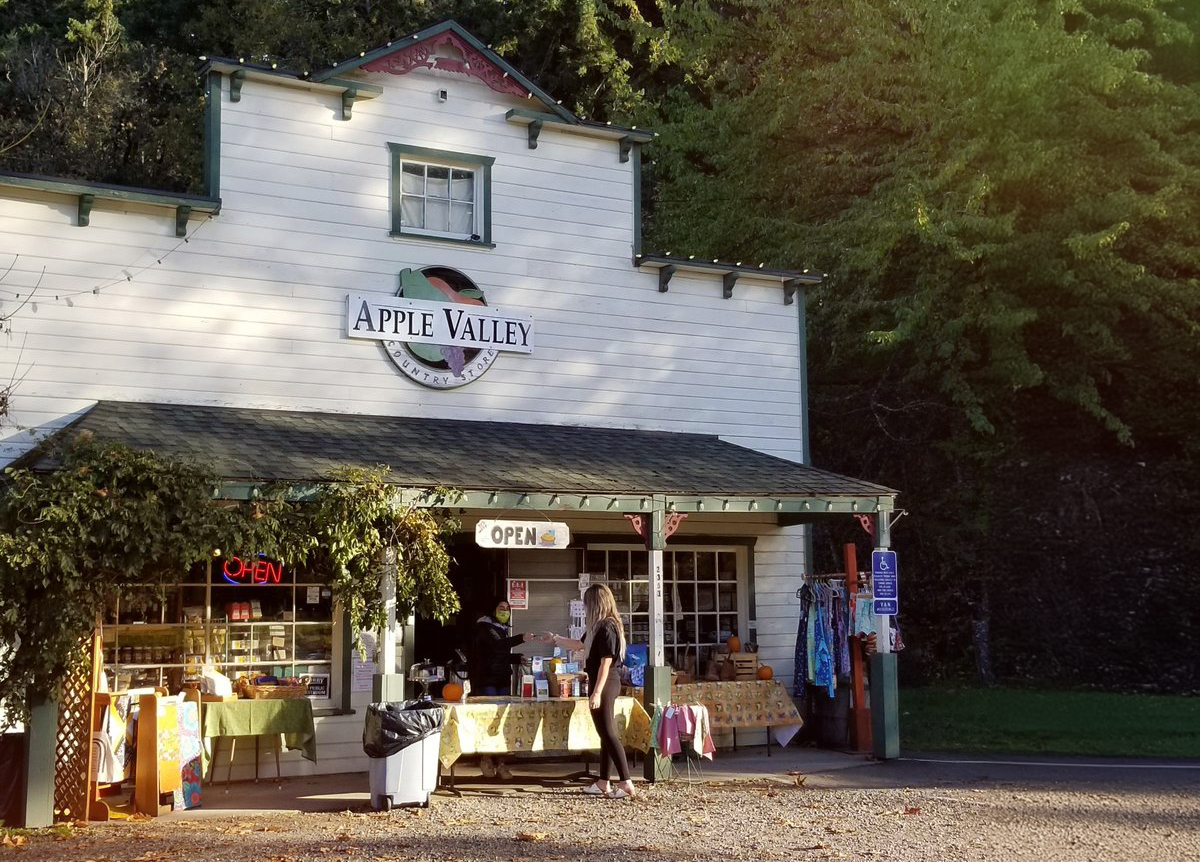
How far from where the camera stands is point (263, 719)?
10891mm

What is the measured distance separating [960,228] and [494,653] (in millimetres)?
10035

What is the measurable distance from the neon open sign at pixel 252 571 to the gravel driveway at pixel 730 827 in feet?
9.48

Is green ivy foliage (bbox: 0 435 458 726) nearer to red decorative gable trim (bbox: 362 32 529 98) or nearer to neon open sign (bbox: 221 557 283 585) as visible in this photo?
neon open sign (bbox: 221 557 283 585)

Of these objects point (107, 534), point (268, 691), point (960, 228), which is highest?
point (960, 228)

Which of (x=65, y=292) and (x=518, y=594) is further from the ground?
(x=65, y=292)

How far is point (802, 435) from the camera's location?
15172mm

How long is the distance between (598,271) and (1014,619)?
33.2 feet

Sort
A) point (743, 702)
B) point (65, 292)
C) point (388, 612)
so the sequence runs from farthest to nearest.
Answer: point (743, 702) → point (65, 292) → point (388, 612)

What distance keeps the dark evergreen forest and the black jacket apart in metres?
8.15

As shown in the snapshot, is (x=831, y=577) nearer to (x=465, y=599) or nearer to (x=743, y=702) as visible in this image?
(x=743, y=702)

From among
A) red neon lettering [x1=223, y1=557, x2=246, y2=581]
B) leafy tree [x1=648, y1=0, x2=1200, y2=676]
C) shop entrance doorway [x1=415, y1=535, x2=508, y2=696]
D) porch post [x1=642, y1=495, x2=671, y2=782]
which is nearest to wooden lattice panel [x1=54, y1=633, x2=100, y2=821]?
red neon lettering [x1=223, y1=557, x2=246, y2=581]

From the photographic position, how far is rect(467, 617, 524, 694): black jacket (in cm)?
1191

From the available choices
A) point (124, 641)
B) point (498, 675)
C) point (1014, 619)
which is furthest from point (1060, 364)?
point (124, 641)

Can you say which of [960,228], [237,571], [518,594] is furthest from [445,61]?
[960,228]
